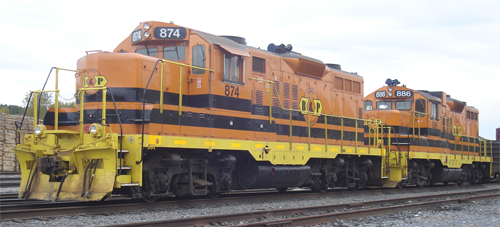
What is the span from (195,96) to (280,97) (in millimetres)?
3040

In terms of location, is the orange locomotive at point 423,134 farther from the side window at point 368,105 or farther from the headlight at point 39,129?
the headlight at point 39,129

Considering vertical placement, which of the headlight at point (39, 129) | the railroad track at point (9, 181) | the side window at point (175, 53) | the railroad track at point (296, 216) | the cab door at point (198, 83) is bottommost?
the railroad track at point (9, 181)

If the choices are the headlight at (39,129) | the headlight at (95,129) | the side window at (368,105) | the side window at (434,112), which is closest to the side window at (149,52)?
the headlight at (95,129)

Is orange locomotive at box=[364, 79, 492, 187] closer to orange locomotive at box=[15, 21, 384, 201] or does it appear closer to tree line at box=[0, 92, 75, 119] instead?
orange locomotive at box=[15, 21, 384, 201]

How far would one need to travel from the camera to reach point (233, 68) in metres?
10.4

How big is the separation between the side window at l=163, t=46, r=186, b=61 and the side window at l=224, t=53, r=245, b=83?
0.93m

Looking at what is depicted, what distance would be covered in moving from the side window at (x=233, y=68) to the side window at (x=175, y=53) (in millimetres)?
929

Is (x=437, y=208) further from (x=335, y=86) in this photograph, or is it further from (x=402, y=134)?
(x=402, y=134)

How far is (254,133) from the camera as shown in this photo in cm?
1089

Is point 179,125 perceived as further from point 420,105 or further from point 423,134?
point 420,105

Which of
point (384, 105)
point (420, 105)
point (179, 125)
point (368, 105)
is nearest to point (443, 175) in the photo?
point (420, 105)

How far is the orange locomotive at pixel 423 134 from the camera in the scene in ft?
56.5

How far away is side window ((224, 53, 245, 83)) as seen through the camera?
10242 mm

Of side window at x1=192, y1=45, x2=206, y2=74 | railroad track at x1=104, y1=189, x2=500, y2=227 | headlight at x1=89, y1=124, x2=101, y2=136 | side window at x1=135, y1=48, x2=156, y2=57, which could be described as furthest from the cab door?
railroad track at x1=104, y1=189, x2=500, y2=227
